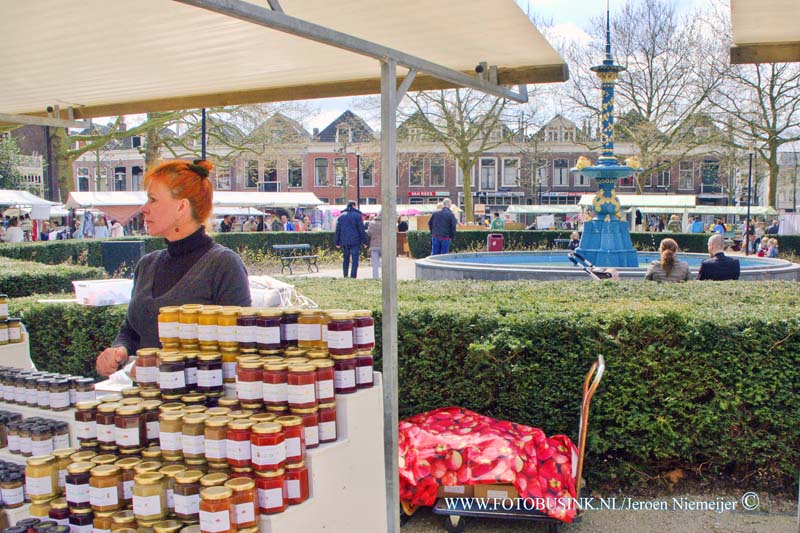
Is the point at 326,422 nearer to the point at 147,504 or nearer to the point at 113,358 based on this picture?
the point at 147,504

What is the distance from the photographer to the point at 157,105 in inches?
206

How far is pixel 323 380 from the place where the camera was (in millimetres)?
2666

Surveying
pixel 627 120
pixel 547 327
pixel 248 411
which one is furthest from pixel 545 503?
pixel 627 120

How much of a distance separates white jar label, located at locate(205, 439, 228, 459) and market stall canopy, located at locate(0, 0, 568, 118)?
1473 millimetres

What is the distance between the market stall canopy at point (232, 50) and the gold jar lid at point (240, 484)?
5.18ft

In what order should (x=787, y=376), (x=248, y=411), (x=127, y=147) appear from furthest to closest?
(x=127, y=147) < (x=787, y=376) < (x=248, y=411)

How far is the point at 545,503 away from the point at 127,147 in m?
70.8

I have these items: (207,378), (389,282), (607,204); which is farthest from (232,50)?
(607,204)

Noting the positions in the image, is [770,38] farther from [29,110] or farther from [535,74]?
[29,110]

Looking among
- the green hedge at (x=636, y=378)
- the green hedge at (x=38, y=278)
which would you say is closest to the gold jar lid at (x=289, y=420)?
the green hedge at (x=636, y=378)

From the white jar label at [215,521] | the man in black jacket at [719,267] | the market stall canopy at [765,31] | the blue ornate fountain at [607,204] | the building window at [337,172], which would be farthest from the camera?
the building window at [337,172]

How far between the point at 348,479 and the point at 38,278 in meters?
8.37

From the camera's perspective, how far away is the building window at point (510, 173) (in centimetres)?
6856

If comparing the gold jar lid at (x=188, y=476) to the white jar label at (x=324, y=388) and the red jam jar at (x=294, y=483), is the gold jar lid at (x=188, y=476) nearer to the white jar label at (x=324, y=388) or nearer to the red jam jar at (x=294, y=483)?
the red jam jar at (x=294, y=483)
